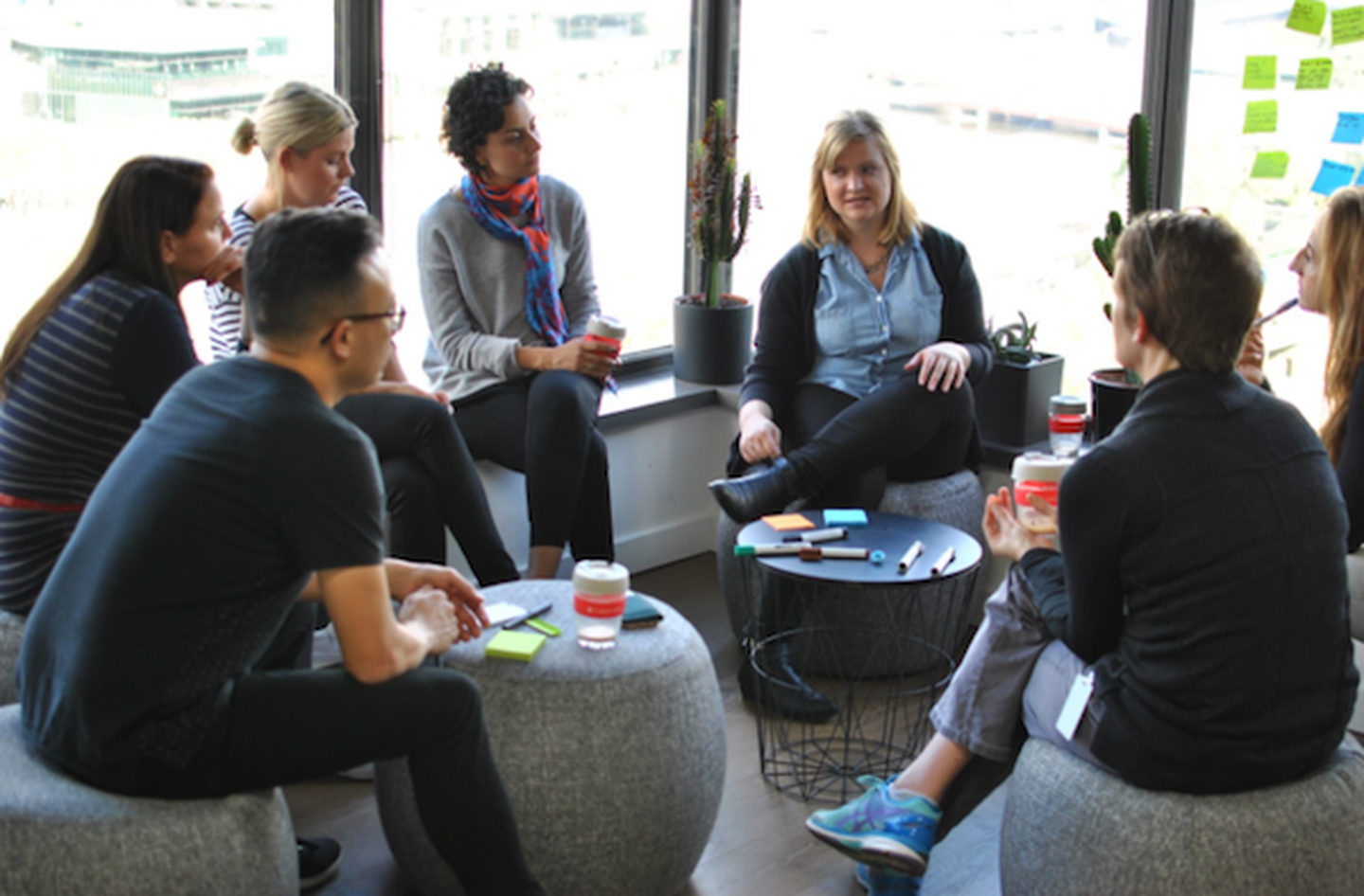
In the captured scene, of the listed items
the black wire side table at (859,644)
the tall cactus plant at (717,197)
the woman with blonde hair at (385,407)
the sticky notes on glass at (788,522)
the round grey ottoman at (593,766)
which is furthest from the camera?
the tall cactus plant at (717,197)

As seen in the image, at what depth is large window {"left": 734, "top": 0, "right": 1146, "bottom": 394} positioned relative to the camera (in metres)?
3.45

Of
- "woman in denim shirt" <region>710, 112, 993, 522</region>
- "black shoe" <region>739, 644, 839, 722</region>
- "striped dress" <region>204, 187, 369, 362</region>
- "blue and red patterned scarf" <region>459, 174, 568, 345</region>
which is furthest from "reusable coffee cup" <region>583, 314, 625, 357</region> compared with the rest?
"black shoe" <region>739, 644, 839, 722</region>

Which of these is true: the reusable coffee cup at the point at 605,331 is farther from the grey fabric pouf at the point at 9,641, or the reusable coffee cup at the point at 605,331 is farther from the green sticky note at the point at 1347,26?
the green sticky note at the point at 1347,26

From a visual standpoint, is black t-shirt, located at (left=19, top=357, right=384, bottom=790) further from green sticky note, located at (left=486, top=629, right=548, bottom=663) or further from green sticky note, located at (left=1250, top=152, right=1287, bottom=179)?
green sticky note, located at (left=1250, top=152, right=1287, bottom=179)

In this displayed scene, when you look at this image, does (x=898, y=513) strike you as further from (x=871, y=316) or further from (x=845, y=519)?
(x=871, y=316)

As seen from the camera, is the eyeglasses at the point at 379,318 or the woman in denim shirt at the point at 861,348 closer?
the eyeglasses at the point at 379,318

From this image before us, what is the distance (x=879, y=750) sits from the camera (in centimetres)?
276

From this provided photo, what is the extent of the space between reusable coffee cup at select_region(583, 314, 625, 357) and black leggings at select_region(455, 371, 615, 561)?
0.11 m

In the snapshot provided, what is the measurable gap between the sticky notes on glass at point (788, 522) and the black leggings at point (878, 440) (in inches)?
10.8

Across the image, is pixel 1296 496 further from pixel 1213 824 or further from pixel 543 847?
pixel 543 847

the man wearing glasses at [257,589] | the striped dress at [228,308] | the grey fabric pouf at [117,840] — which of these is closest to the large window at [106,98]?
the striped dress at [228,308]

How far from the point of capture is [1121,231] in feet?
10.5

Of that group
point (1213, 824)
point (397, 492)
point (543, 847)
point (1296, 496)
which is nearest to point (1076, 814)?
point (1213, 824)

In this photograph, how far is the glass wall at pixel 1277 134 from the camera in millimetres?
3080
